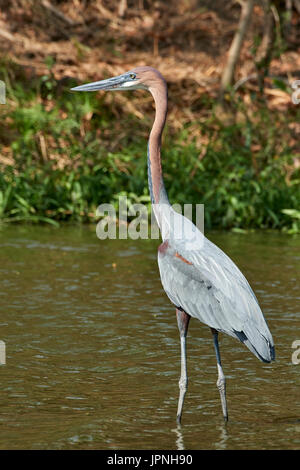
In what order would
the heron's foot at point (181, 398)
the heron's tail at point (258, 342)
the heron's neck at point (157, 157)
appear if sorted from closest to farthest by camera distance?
the heron's tail at point (258, 342) → the heron's foot at point (181, 398) → the heron's neck at point (157, 157)

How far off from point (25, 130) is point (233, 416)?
32.8ft

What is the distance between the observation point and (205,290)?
5.13 meters

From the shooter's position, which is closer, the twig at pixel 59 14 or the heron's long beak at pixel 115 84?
the heron's long beak at pixel 115 84

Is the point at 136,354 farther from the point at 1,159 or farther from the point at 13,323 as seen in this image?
the point at 1,159

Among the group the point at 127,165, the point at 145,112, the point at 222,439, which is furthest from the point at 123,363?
the point at 145,112

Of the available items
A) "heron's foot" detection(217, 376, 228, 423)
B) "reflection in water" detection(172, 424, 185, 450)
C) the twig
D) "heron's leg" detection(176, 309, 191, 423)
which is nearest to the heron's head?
"heron's leg" detection(176, 309, 191, 423)

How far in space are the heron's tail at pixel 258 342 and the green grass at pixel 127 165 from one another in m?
7.52

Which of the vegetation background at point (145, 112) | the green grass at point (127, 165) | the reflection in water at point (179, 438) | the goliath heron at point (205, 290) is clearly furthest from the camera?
the vegetation background at point (145, 112)

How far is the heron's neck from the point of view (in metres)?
5.61

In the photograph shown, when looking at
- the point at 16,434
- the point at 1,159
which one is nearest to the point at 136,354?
the point at 16,434

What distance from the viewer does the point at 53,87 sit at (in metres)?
16.5

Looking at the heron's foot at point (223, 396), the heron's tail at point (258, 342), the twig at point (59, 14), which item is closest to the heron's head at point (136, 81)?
the heron's tail at point (258, 342)

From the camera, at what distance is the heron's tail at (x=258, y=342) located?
15.6 ft

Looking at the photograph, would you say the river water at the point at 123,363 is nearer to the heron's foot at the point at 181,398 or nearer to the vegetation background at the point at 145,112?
the heron's foot at the point at 181,398
